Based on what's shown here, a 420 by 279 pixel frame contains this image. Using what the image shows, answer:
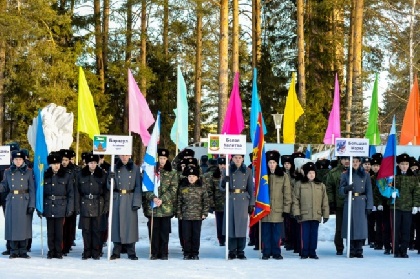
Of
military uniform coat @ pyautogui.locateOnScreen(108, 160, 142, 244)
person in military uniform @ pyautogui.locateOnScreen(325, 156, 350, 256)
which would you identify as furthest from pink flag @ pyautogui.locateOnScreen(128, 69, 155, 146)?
person in military uniform @ pyautogui.locateOnScreen(325, 156, 350, 256)

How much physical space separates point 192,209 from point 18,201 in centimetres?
288

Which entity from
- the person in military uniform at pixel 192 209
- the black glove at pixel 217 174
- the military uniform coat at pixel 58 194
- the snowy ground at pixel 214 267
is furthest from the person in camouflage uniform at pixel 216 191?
the military uniform coat at pixel 58 194

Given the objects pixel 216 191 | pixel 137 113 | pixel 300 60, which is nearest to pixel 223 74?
pixel 300 60

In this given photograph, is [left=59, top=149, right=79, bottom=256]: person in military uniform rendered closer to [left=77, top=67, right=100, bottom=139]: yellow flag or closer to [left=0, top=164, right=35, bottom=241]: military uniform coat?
[left=0, top=164, right=35, bottom=241]: military uniform coat

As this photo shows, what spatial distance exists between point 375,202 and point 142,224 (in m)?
5.73

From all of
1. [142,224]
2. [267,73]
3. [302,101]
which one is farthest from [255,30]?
[142,224]

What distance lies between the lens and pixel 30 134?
73.3ft

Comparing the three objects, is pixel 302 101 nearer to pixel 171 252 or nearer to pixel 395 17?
pixel 395 17

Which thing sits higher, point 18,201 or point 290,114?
point 290,114

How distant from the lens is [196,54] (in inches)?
1491

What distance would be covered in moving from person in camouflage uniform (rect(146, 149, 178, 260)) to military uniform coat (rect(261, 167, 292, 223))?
1.62m

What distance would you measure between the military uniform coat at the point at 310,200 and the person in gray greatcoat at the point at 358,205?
46cm

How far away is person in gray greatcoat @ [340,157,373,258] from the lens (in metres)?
14.4

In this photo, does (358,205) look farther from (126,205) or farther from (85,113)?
(85,113)
